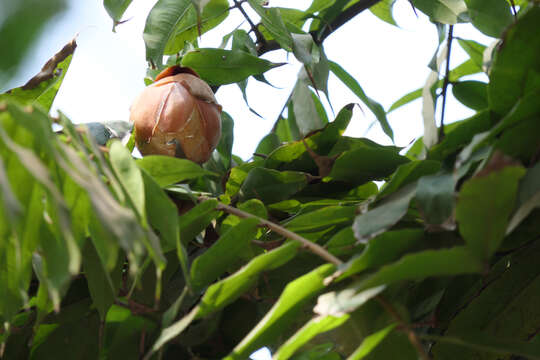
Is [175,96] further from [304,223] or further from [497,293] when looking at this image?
[497,293]

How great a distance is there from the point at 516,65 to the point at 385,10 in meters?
0.38

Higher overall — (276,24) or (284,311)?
(276,24)

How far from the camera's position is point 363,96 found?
64cm

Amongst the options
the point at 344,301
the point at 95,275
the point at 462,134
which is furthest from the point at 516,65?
the point at 95,275

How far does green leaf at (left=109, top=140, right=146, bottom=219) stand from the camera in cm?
31

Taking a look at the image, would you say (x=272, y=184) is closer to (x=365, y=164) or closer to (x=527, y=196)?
(x=365, y=164)

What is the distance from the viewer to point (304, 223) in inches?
16.3

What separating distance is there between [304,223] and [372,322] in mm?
99

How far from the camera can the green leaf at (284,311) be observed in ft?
1.07

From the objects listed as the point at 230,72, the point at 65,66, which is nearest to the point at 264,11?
the point at 230,72

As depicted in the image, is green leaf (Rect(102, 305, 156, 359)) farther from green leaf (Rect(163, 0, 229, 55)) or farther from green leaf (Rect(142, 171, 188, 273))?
green leaf (Rect(163, 0, 229, 55))

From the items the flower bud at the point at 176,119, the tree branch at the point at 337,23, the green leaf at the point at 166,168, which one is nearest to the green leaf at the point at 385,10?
the tree branch at the point at 337,23

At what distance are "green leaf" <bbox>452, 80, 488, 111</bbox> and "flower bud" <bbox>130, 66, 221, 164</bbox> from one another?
237 millimetres

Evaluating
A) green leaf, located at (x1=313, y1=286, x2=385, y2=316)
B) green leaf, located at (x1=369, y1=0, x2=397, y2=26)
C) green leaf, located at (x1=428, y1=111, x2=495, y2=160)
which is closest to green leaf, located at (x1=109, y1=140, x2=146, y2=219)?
green leaf, located at (x1=313, y1=286, x2=385, y2=316)
